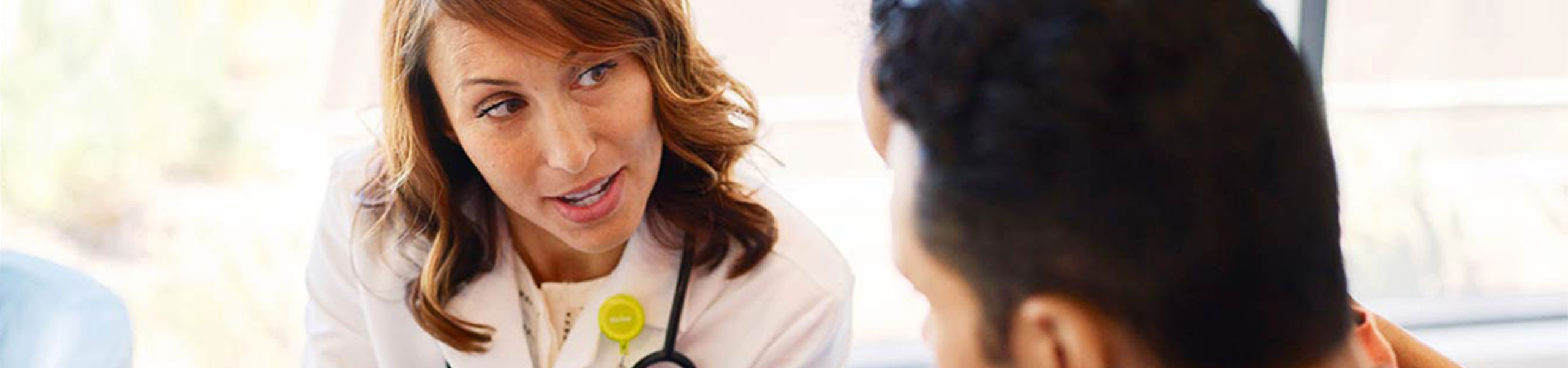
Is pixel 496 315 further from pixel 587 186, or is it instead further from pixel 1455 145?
pixel 1455 145

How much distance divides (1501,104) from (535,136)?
203 centimetres

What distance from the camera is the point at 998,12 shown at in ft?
1.99

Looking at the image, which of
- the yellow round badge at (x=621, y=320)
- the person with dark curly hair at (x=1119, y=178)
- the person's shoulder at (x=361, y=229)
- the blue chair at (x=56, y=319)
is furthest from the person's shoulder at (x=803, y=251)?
the person with dark curly hair at (x=1119, y=178)

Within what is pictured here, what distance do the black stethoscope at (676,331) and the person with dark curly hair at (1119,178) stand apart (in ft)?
2.19

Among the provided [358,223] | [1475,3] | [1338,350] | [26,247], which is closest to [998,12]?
[1338,350]

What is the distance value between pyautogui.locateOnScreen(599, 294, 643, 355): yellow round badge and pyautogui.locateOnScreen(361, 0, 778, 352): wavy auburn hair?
82mm

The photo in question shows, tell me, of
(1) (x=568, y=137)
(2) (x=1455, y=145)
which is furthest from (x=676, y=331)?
(2) (x=1455, y=145)

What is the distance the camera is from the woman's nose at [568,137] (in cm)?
119

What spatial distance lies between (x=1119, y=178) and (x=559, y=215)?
0.75m

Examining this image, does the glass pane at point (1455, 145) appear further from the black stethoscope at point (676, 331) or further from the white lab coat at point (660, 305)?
the black stethoscope at point (676, 331)

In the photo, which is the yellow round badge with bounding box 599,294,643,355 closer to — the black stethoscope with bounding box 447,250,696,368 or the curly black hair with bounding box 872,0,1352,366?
the black stethoscope with bounding box 447,250,696,368

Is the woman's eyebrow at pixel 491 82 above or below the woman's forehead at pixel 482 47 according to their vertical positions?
below

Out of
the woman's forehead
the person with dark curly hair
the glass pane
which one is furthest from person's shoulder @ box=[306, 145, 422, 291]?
the glass pane

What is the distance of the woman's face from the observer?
46.2 inches
